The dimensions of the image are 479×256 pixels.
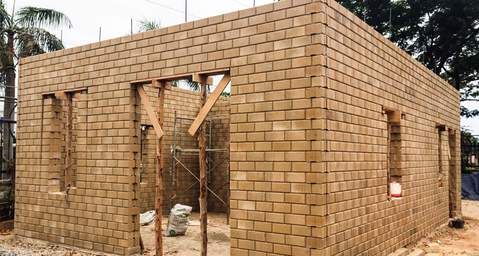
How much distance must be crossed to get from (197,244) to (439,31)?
1892cm

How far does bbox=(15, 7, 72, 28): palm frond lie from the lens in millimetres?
15594

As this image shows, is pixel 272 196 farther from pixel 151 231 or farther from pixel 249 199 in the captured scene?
pixel 151 231

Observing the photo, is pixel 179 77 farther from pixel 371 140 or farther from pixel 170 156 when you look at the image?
pixel 170 156

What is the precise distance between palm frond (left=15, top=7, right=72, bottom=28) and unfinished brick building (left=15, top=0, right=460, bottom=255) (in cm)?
772

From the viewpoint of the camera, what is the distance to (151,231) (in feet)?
31.6

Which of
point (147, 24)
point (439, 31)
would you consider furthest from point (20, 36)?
point (439, 31)

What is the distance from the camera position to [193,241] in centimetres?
865

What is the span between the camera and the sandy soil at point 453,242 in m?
8.14

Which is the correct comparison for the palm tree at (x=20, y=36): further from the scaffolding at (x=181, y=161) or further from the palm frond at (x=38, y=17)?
the scaffolding at (x=181, y=161)

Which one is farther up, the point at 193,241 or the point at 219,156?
the point at 219,156

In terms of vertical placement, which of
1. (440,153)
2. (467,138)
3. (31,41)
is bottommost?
(440,153)

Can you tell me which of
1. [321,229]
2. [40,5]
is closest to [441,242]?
[321,229]

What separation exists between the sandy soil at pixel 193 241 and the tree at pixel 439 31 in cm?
1596

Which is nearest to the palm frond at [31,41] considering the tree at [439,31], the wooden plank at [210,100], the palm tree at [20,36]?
the palm tree at [20,36]
